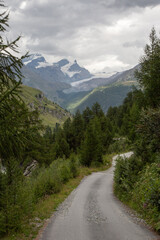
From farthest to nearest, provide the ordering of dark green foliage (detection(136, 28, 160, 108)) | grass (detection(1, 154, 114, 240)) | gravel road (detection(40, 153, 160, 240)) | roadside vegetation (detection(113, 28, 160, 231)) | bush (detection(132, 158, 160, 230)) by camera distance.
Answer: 1. dark green foliage (detection(136, 28, 160, 108))
2. roadside vegetation (detection(113, 28, 160, 231))
3. bush (detection(132, 158, 160, 230))
4. gravel road (detection(40, 153, 160, 240))
5. grass (detection(1, 154, 114, 240))

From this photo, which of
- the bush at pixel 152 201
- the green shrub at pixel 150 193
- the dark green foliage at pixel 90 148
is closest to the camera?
the bush at pixel 152 201

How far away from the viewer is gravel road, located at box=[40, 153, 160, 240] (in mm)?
9242

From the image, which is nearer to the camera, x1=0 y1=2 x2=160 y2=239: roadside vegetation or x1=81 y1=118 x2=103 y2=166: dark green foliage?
x1=0 y1=2 x2=160 y2=239: roadside vegetation

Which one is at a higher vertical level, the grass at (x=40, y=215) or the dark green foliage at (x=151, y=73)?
the dark green foliage at (x=151, y=73)

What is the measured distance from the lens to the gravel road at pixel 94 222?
924 centimetres

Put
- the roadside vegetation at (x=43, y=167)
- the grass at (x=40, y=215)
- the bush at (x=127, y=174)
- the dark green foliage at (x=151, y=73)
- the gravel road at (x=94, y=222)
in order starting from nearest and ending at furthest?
the roadside vegetation at (x=43, y=167) < the grass at (x=40, y=215) < the gravel road at (x=94, y=222) < the bush at (x=127, y=174) < the dark green foliage at (x=151, y=73)

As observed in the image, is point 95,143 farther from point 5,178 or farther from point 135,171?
point 5,178

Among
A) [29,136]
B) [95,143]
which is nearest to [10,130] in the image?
[29,136]

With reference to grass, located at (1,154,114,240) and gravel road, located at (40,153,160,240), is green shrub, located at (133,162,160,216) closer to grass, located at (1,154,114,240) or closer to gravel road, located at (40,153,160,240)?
gravel road, located at (40,153,160,240)

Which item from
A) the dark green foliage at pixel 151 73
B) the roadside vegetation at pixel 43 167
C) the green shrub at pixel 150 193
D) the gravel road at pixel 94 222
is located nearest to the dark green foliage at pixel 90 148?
the roadside vegetation at pixel 43 167

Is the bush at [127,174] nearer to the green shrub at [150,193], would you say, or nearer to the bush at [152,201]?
the green shrub at [150,193]

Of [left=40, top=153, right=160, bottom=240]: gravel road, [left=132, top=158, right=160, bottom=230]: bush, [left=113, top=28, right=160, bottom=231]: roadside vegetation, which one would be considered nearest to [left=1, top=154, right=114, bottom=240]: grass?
[left=40, top=153, right=160, bottom=240]: gravel road

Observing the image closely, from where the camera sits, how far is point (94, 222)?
36.4 feet

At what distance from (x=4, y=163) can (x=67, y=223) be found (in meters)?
5.44
